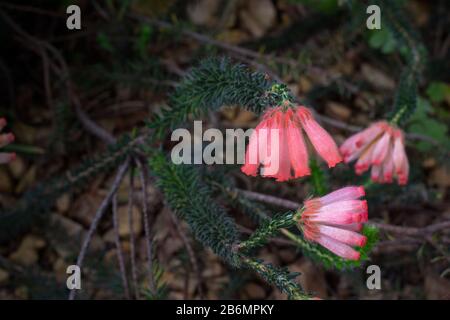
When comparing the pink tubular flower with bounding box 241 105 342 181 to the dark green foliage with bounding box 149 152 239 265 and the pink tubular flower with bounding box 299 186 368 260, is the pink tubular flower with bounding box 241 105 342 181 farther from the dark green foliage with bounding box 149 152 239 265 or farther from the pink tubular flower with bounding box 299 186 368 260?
the dark green foliage with bounding box 149 152 239 265

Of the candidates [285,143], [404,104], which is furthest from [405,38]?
[285,143]

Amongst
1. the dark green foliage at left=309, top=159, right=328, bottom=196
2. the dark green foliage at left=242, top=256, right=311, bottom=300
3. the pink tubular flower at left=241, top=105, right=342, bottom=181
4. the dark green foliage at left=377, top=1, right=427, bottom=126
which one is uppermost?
the dark green foliage at left=377, top=1, right=427, bottom=126

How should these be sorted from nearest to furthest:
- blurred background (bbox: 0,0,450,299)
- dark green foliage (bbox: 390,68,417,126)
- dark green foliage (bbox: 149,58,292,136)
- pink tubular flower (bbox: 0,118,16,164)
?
dark green foliage (bbox: 149,58,292,136)
pink tubular flower (bbox: 0,118,16,164)
dark green foliage (bbox: 390,68,417,126)
blurred background (bbox: 0,0,450,299)

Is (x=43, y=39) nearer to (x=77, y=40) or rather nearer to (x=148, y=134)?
(x=77, y=40)

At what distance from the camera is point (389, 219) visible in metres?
2.70

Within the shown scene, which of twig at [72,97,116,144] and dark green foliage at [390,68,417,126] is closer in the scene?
dark green foliage at [390,68,417,126]

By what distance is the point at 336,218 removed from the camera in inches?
57.2

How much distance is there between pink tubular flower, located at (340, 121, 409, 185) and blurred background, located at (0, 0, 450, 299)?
21cm

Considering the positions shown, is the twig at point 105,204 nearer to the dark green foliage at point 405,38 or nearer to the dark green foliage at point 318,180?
the dark green foliage at point 318,180

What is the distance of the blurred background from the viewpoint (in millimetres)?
2393

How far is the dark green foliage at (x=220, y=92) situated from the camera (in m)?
1.59

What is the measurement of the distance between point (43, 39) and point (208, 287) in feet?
5.42

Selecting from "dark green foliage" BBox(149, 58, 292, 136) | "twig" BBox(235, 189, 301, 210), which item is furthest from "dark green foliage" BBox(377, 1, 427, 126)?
"dark green foliage" BBox(149, 58, 292, 136)

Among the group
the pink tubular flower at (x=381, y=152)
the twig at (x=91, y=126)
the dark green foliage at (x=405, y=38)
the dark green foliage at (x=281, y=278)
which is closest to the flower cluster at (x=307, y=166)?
the dark green foliage at (x=281, y=278)
